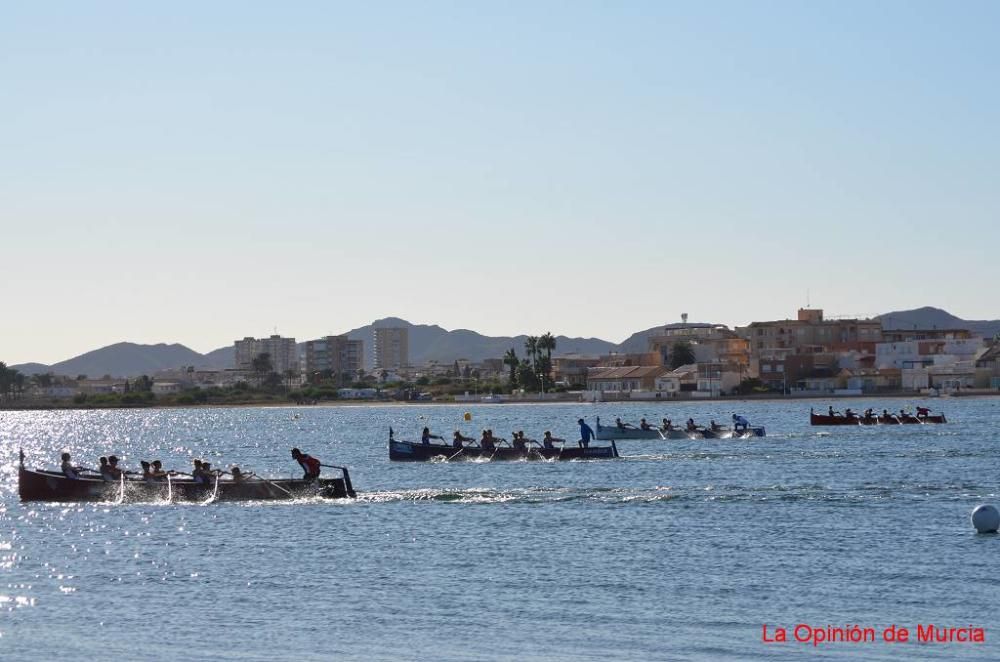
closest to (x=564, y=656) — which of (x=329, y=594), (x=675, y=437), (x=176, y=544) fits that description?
(x=329, y=594)

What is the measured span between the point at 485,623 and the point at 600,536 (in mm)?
12996

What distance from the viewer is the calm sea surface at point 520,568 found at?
26172 mm

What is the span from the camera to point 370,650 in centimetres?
2542

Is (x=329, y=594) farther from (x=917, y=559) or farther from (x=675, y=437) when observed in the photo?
(x=675, y=437)

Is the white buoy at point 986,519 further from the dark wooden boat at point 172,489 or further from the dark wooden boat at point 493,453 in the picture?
the dark wooden boat at point 493,453

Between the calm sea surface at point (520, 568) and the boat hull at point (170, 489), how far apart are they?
0.72 metres

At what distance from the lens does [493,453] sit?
74.1 metres

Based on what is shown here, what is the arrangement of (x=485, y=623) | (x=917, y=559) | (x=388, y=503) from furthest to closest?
(x=388, y=503) < (x=917, y=559) < (x=485, y=623)

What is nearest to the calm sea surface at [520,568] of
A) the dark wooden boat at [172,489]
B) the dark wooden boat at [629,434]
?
the dark wooden boat at [172,489]

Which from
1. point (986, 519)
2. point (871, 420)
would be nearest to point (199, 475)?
point (986, 519)

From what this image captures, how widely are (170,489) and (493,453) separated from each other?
24.0 metres

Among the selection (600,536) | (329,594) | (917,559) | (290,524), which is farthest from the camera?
(290,524)

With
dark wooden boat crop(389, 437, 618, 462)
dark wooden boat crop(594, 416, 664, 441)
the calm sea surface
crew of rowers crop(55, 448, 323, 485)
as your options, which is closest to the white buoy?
the calm sea surface

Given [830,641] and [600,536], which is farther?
[600,536]
